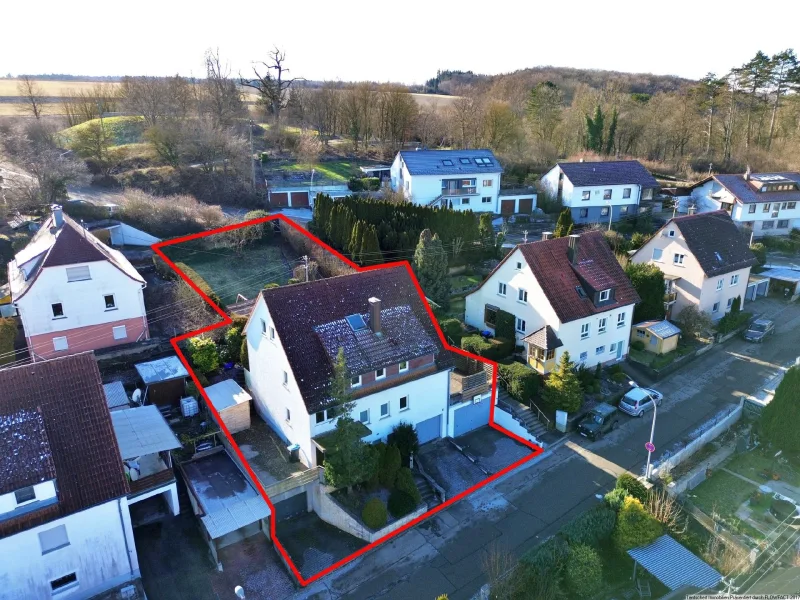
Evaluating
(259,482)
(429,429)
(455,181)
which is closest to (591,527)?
(429,429)

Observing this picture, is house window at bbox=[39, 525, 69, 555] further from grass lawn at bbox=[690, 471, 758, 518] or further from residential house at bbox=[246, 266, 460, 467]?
grass lawn at bbox=[690, 471, 758, 518]

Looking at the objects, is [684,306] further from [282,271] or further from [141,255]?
[141,255]

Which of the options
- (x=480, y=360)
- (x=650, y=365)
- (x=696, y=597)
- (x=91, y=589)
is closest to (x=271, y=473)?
(x=91, y=589)

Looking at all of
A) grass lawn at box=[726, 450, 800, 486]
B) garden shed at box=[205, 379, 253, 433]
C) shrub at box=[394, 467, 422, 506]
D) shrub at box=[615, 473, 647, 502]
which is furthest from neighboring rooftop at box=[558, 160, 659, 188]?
garden shed at box=[205, 379, 253, 433]

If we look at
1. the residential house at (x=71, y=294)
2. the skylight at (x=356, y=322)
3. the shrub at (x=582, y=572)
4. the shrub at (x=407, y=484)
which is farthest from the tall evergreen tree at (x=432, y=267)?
the shrub at (x=582, y=572)

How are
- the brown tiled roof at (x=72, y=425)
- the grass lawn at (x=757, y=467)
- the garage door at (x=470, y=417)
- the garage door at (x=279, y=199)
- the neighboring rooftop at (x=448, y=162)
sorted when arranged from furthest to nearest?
the garage door at (x=279, y=199)
the neighboring rooftop at (x=448, y=162)
the garage door at (x=470, y=417)
the grass lawn at (x=757, y=467)
the brown tiled roof at (x=72, y=425)

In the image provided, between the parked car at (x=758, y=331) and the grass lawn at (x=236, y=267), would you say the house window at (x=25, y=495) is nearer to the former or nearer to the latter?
the grass lawn at (x=236, y=267)
